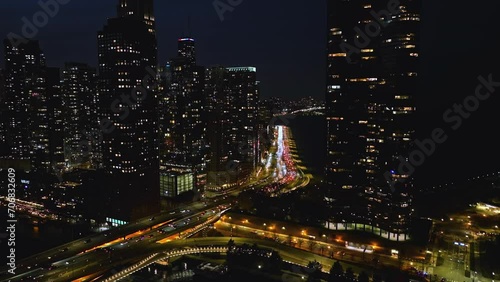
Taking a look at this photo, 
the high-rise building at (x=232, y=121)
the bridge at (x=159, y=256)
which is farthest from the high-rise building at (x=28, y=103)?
the bridge at (x=159, y=256)

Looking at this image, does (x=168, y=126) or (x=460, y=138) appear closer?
(x=168, y=126)

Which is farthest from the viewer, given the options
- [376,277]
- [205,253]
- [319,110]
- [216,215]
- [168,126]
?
[319,110]

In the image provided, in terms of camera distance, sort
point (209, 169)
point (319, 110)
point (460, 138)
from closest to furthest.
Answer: point (209, 169) → point (460, 138) → point (319, 110)

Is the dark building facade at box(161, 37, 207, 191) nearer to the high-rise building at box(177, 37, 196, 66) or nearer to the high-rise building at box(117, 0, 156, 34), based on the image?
the high-rise building at box(177, 37, 196, 66)

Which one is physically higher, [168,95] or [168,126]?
[168,95]

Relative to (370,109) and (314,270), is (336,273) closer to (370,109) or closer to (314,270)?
(314,270)

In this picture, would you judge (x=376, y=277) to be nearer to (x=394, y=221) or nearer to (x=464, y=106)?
(x=394, y=221)

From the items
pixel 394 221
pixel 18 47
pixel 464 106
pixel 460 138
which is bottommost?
pixel 394 221

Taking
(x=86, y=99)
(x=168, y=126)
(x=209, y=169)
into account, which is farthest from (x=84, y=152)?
(x=209, y=169)
